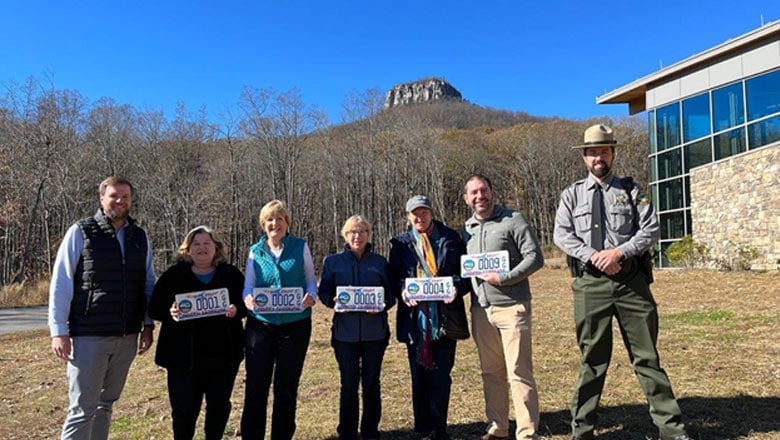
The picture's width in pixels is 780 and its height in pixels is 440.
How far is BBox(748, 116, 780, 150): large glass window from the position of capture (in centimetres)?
1662

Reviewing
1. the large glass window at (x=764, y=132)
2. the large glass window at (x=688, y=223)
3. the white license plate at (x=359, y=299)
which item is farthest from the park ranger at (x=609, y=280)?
the large glass window at (x=688, y=223)

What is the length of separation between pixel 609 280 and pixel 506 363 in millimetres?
1026

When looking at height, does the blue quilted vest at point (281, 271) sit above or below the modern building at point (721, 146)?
below

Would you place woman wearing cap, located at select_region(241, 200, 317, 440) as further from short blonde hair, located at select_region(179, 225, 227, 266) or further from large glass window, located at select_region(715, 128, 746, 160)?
large glass window, located at select_region(715, 128, 746, 160)

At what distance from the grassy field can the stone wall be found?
7306 mm

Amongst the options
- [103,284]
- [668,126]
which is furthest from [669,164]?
[103,284]

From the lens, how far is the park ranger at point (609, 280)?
12.4 feet

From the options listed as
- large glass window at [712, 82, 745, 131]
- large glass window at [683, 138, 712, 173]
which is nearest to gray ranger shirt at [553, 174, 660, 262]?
large glass window at [712, 82, 745, 131]

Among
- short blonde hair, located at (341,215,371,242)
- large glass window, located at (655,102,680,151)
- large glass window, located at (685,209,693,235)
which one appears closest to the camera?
short blonde hair, located at (341,215,371,242)

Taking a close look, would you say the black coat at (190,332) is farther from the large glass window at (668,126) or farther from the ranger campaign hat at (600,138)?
the large glass window at (668,126)

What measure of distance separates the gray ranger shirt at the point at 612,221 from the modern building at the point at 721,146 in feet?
52.2

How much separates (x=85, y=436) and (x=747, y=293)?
45.4 ft

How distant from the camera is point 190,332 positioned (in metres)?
3.83

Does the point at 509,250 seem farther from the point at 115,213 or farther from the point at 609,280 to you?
the point at 115,213
